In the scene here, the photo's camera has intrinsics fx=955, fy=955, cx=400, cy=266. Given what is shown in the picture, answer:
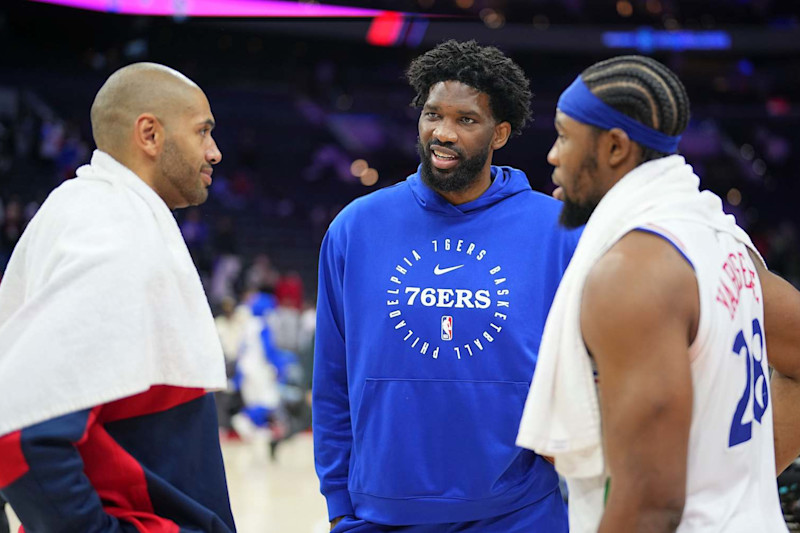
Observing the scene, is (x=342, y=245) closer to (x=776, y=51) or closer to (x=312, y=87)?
(x=312, y=87)

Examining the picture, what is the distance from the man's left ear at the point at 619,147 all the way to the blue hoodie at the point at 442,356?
0.84m

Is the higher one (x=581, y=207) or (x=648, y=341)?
(x=581, y=207)

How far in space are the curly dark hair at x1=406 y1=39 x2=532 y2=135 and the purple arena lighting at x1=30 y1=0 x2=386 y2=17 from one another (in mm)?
14476

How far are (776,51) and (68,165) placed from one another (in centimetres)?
1444

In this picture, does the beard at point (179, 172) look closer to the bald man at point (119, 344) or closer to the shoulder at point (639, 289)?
the bald man at point (119, 344)

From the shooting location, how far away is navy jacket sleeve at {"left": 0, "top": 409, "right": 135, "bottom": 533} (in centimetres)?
182

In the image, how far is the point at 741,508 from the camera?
1835mm

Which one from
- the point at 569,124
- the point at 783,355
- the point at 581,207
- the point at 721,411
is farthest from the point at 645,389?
the point at 783,355

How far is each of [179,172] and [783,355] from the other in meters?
1.51

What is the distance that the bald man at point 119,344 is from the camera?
1849 millimetres

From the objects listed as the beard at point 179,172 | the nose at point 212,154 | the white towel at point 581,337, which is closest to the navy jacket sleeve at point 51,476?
the beard at point 179,172

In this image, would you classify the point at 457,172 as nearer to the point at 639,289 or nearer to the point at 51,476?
the point at 639,289

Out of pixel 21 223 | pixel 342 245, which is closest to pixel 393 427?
pixel 342 245

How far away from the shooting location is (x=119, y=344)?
6.33 feet
